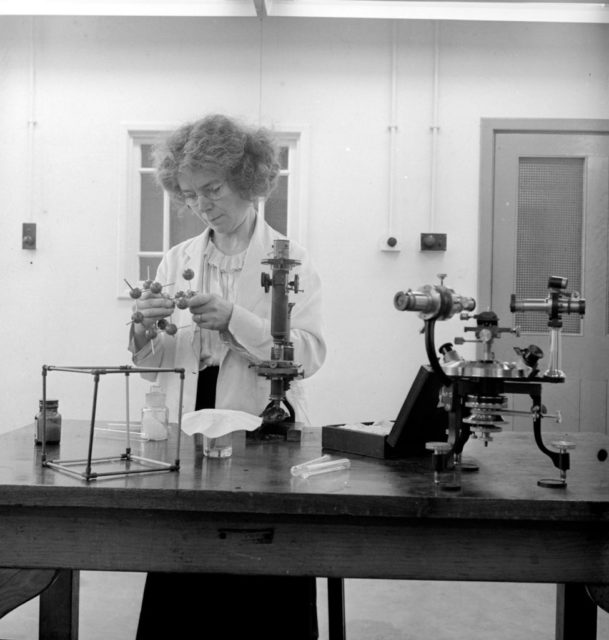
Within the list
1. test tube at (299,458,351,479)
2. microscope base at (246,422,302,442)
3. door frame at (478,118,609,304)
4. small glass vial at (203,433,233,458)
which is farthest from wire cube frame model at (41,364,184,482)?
door frame at (478,118,609,304)

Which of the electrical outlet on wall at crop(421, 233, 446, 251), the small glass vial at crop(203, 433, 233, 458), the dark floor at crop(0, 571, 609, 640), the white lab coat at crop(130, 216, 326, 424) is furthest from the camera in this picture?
the electrical outlet on wall at crop(421, 233, 446, 251)

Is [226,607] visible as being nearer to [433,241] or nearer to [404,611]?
[404,611]

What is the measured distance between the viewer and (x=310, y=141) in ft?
15.0

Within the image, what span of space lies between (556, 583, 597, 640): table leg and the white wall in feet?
9.15

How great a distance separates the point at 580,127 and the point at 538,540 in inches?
148

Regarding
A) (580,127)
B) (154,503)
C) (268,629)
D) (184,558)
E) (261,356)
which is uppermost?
(580,127)

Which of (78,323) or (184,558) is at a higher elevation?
(78,323)

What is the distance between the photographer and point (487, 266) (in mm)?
4559

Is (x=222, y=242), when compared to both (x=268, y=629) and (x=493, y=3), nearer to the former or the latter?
(x=268, y=629)

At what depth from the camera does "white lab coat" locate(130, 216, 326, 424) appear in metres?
2.33

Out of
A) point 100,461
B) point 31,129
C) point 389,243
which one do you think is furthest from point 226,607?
point 31,129

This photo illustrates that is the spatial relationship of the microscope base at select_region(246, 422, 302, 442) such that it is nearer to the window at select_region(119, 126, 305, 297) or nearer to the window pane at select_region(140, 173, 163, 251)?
the window at select_region(119, 126, 305, 297)

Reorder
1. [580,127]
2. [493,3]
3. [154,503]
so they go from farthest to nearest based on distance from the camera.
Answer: [580,127]
[493,3]
[154,503]

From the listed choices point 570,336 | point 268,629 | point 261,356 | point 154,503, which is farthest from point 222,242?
point 570,336
